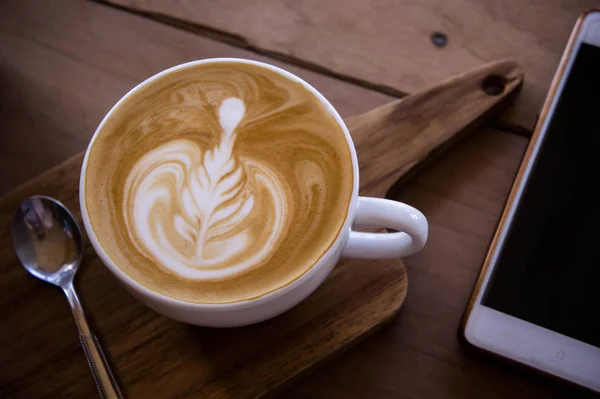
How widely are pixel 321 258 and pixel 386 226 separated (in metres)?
0.07

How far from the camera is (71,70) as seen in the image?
2.42 ft

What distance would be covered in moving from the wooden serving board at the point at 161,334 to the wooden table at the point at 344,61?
0.16 feet

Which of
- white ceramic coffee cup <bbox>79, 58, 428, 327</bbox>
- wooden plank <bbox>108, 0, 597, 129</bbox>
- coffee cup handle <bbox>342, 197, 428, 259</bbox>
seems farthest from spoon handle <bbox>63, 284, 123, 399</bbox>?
wooden plank <bbox>108, 0, 597, 129</bbox>

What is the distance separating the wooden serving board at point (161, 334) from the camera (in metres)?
0.56

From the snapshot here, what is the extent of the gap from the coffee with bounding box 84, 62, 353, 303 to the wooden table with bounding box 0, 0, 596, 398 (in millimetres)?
177

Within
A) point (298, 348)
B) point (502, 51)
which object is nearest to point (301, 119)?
point (298, 348)

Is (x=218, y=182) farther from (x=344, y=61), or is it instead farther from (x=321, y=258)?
(x=344, y=61)

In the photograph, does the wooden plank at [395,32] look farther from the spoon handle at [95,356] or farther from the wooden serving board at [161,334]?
the spoon handle at [95,356]

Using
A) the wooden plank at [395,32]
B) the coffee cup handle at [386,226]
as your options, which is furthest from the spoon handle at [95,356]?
the wooden plank at [395,32]

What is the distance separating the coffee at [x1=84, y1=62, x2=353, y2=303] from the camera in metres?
0.49

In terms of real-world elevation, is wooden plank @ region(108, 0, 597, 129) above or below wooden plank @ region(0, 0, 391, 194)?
above

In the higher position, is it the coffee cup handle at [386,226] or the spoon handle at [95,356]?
the coffee cup handle at [386,226]

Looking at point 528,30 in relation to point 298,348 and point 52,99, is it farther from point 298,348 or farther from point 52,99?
point 52,99

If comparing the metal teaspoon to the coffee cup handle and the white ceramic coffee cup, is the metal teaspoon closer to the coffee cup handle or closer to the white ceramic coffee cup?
the white ceramic coffee cup
